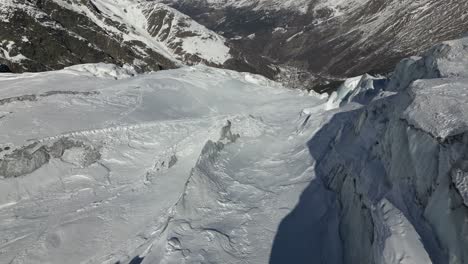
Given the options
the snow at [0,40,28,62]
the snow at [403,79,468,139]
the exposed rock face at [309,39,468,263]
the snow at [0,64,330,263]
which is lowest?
the snow at [0,40,28,62]

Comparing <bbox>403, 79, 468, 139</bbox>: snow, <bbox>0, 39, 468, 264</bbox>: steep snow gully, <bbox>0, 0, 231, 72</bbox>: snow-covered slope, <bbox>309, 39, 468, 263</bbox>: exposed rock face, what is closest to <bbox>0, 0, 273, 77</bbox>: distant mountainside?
<bbox>0, 0, 231, 72</bbox>: snow-covered slope

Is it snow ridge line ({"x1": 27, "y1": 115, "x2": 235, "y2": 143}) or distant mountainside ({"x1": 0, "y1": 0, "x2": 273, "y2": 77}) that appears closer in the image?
snow ridge line ({"x1": 27, "y1": 115, "x2": 235, "y2": 143})

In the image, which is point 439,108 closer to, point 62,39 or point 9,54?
point 9,54

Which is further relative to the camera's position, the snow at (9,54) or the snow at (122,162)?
the snow at (9,54)

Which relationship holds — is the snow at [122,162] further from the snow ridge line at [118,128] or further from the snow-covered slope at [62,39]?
the snow-covered slope at [62,39]

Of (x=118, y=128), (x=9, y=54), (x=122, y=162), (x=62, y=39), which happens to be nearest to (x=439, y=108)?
(x=122, y=162)

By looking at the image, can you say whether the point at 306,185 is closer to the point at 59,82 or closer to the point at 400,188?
the point at 400,188

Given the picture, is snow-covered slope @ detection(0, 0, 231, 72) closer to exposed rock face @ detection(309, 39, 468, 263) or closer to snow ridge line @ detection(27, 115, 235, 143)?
snow ridge line @ detection(27, 115, 235, 143)

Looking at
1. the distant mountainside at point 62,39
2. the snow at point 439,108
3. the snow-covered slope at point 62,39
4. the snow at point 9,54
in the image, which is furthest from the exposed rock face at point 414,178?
the snow at point 9,54
